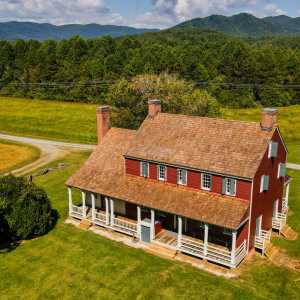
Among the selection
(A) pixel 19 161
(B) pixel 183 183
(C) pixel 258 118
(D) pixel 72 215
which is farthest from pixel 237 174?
(C) pixel 258 118

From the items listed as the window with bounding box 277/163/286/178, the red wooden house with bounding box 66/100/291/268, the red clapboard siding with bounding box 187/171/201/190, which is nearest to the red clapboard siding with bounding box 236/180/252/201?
the red wooden house with bounding box 66/100/291/268

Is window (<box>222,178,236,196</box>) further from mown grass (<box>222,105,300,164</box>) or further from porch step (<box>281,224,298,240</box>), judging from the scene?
mown grass (<box>222,105,300,164</box>)

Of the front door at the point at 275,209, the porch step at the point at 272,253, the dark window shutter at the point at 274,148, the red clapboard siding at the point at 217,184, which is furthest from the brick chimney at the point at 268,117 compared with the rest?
the porch step at the point at 272,253

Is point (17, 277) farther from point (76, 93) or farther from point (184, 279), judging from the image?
point (76, 93)

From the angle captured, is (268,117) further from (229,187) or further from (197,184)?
(197,184)

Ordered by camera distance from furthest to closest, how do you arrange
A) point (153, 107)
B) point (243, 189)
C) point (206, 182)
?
point (153, 107) → point (206, 182) → point (243, 189)

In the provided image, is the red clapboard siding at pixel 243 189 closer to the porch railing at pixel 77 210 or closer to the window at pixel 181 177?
the window at pixel 181 177

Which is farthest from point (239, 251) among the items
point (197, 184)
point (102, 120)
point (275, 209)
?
point (102, 120)
